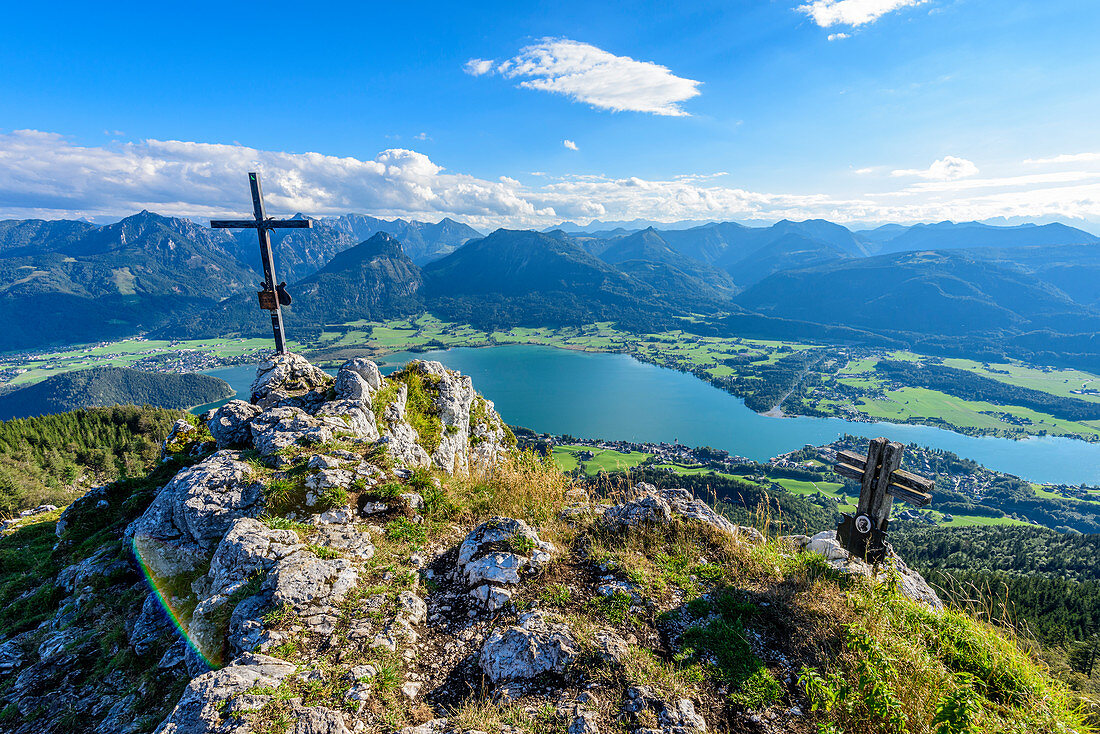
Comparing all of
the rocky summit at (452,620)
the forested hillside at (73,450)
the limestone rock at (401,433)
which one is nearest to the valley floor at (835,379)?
the forested hillside at (73,450)

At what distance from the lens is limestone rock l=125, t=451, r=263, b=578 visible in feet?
21.7

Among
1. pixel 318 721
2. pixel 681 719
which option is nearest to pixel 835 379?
pixel 681 719

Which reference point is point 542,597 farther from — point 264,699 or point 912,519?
point 912,519

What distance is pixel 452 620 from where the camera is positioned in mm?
5164

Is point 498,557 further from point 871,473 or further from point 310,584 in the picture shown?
point 871,473

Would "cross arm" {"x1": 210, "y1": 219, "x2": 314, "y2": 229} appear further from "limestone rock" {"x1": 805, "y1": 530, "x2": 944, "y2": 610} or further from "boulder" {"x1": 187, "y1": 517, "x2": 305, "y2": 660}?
"limestone rock" {"x1": 805, "y1": 530, "x2": 944, "y2": 610}

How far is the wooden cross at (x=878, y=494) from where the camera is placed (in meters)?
6.41

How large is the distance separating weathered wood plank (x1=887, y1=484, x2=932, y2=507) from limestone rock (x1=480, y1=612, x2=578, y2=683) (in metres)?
5.31

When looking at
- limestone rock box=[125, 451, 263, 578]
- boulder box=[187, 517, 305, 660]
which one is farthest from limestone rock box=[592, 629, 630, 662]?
limestone rock box=[125, 451, 263, 578]

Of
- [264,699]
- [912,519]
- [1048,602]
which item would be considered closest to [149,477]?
[264,699]

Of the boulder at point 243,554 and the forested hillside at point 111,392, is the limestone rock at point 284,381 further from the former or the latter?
the forested hillside at point 111,392

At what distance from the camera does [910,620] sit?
15.6ft

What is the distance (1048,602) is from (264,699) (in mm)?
51471

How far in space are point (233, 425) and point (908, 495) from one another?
499 inches
